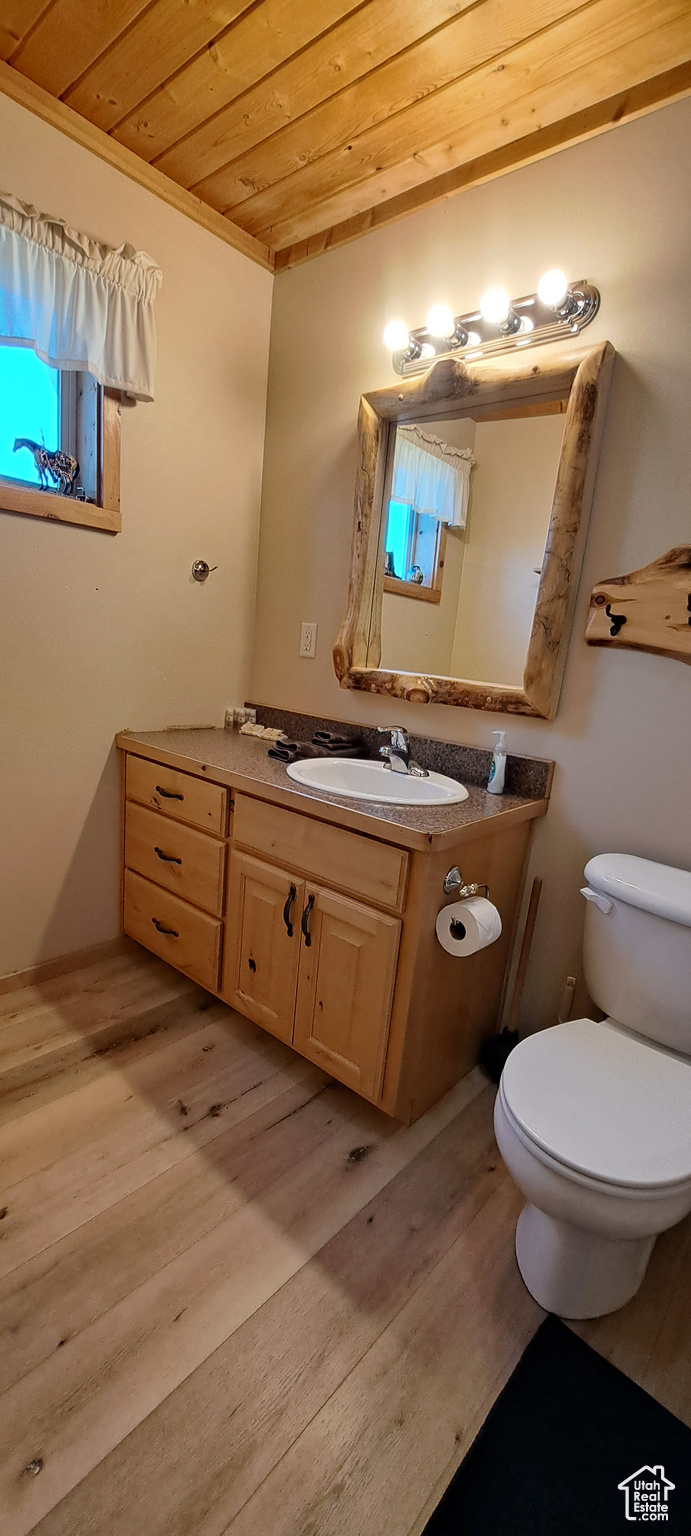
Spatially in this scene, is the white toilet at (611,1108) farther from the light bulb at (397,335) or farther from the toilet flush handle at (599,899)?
the light bulb at (397,335)

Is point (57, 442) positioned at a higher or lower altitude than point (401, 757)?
higher

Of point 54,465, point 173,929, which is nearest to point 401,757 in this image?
point 173,929

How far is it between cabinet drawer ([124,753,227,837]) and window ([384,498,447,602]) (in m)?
0.83

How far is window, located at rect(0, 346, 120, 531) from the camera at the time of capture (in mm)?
1639

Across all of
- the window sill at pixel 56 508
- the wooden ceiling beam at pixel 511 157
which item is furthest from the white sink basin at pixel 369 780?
the wooden ceiling beam at pixel 511 157

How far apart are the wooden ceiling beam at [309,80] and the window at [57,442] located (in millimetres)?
649

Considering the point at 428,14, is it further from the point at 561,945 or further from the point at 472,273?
the point at 561,945

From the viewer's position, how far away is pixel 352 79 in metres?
1.39

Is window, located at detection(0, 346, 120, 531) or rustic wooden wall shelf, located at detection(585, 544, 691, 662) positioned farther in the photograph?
window, located at detection(0, 346, 120, 531)

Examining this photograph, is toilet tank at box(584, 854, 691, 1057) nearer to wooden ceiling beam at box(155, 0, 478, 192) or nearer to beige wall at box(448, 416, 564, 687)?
beige wall at box(448, 416, 564, 687)

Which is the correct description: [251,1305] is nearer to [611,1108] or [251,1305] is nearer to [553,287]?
[611,1108]

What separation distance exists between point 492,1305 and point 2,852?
1.63 meters

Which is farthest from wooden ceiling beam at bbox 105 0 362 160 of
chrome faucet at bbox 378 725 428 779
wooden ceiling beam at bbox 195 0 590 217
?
chrome faucet at bbox 378 725 428 779

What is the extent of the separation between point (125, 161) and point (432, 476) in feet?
3.88
